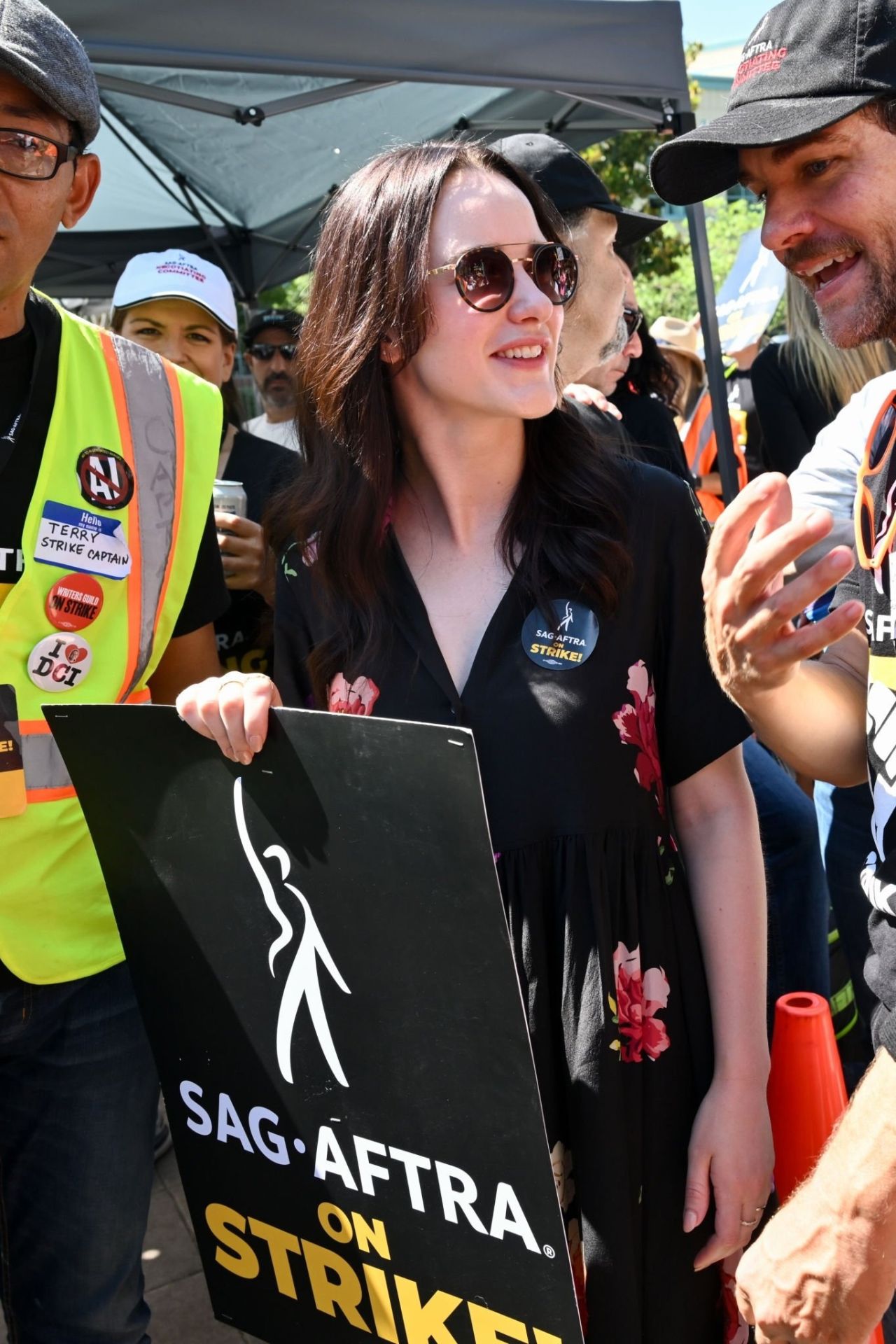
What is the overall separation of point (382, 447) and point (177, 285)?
1583 mm

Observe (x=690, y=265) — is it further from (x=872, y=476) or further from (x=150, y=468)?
(x=872, y=476)

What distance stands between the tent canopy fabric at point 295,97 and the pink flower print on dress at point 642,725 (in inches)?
105

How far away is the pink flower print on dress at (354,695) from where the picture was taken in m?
1.74

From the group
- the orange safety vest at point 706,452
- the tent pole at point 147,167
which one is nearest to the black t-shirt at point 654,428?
the orange safety vest at point 706,452

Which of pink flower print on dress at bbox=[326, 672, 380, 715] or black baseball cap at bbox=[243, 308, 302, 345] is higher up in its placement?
black baseball cap at bbox=[243, 308, 302, 345]

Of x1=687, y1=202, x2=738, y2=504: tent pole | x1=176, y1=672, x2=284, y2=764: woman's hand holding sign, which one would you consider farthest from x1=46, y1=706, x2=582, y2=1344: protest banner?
x1=687, y1=202, x2=738, y2=504: tent pole

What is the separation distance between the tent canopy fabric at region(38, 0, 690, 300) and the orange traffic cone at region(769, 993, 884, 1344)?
3.07 metres

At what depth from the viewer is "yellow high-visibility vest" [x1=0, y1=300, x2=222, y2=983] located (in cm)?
175

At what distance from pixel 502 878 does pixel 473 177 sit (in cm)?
102

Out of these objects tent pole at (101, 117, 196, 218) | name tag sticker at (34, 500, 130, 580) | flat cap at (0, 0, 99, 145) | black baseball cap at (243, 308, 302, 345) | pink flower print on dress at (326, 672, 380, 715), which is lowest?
pink flower print on dress at (326, 672, 380, 715)

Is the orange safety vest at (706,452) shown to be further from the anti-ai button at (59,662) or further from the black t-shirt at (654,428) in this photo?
the anti-ai button at (59,662)

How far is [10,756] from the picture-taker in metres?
1.72

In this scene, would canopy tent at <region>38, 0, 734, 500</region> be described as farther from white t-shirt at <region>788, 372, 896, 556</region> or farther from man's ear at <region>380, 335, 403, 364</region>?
man's ear at <region>380, 335, 403, 364</region>

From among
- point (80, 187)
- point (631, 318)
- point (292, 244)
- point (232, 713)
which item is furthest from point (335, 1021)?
point (292, 244)
